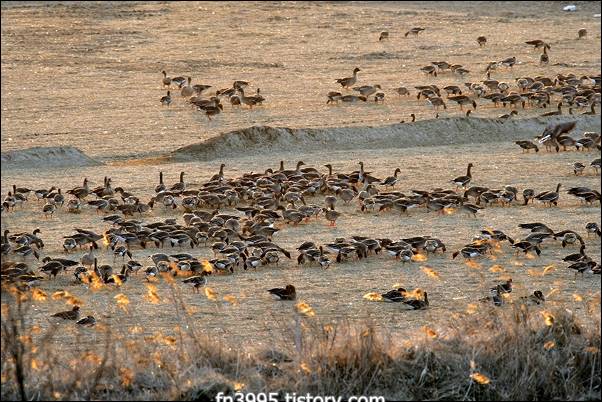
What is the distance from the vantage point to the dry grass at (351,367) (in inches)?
397

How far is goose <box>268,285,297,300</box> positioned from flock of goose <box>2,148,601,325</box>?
0.01 m

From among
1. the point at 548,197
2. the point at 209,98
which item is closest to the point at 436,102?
the point at 209,98

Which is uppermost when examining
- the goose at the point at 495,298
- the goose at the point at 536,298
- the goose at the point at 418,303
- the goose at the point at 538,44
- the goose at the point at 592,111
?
the goose at the point at 538,44

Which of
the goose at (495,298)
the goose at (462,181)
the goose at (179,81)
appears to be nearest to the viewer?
the goose at (495,298)

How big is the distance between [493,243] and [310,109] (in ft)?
35.9

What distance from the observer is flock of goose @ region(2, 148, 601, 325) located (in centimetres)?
1568

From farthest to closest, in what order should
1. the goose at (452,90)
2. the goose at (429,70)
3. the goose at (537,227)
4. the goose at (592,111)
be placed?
the goose at (429,70), the goose at (452,90), the goose at (592,111), the goose at (537,227)

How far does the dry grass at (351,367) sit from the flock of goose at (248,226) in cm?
→ 271

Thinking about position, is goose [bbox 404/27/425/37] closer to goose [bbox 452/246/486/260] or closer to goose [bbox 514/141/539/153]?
goose [bbox 514/141/539/153]

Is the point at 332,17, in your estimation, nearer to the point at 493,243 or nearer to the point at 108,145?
the point at 108,145

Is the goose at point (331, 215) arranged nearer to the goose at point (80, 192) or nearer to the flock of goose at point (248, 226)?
the flock of goose at point (248, 226)

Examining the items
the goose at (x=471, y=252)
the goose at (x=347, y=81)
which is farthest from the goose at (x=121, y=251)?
the goose at (x=347, y=81)

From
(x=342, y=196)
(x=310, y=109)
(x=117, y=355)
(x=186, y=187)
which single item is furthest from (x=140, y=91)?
(x=117, y=355)

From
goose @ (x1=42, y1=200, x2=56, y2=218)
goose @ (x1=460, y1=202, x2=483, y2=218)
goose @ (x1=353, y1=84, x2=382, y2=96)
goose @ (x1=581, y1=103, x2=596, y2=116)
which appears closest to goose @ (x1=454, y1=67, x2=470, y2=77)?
goose @ (x1=353, y1=84, x2=382, y2=96)
